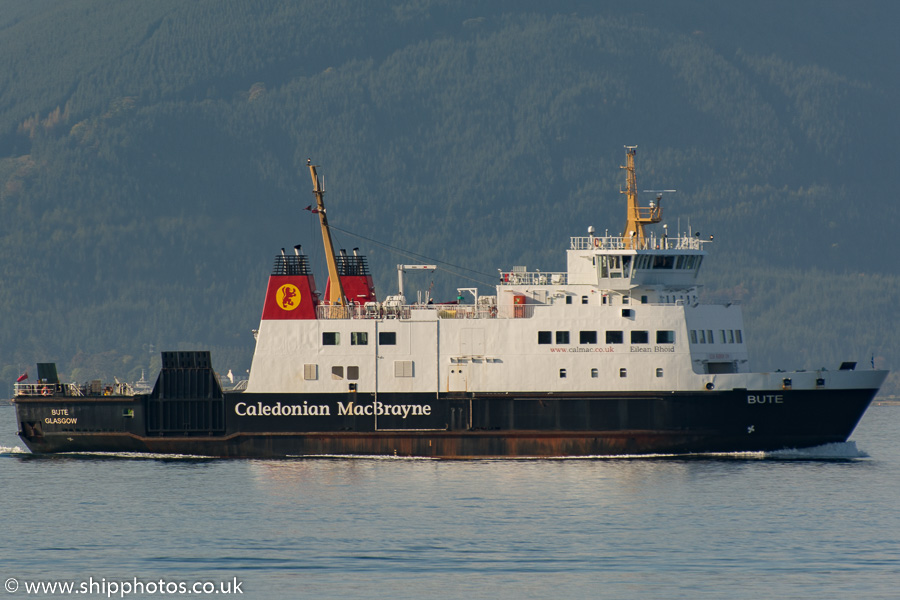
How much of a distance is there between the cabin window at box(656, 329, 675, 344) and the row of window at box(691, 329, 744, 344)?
2.52 ft

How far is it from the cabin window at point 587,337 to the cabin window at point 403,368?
18.1 feet

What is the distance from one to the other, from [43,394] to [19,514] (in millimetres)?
13604

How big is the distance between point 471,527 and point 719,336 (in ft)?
49.6

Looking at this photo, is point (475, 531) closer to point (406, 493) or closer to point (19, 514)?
point (406, 493)

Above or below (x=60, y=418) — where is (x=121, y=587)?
below

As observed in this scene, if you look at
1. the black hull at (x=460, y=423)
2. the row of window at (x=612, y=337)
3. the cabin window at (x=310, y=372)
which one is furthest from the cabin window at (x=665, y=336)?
the cabin window at (x=310, y=372)

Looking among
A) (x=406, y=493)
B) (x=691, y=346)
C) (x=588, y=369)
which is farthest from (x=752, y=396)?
(x=406, y=493)

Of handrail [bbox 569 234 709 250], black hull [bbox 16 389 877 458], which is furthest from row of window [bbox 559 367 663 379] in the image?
handrail [bbox 569 234 709 250]

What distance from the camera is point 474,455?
4384 cm

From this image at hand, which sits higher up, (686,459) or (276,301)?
(276,301)

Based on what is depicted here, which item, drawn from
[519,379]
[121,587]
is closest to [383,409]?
[519,379]

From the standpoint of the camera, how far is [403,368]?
44.4 m

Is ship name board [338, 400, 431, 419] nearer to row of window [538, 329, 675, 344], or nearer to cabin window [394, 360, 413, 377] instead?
cabin window [394, 360, 413, 377]

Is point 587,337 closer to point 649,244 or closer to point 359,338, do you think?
point 649,244
